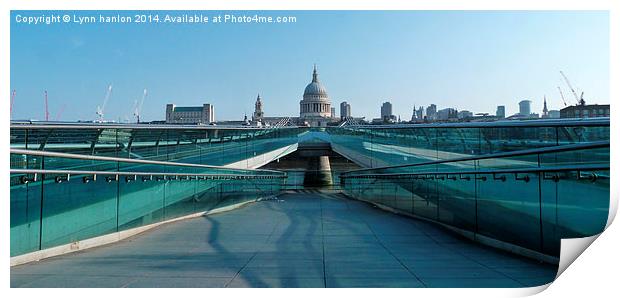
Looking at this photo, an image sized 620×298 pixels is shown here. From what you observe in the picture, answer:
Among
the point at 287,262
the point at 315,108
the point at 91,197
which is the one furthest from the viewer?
the point at 315,108

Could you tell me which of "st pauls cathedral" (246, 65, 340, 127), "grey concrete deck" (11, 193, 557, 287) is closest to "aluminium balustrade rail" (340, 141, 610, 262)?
"grey concrete deck" (11, 193, 557, 287)

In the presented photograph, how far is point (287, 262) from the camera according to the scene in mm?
3578

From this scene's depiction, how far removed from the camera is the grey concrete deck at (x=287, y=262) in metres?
3.02

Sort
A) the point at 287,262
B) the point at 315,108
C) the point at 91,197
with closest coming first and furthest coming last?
the point at 287,262 < the point at 91,197 < the point at 315,108

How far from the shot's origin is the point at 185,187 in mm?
6703

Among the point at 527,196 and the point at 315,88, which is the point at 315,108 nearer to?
the point at 315,88

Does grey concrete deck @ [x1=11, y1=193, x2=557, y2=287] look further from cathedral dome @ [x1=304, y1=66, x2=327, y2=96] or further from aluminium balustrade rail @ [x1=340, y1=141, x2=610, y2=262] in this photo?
cathedral dome @ [x1=304, y1=66, x2=327, y2=96]

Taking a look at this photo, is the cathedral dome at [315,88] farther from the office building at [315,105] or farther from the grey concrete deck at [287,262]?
the grey concrete deck at [287,262]

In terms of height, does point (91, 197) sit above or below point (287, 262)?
above

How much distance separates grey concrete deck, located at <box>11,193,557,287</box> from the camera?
3021mm

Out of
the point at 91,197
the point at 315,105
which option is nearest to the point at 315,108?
the point at 315,105

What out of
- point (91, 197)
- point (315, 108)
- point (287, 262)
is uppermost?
point (315, 108)
